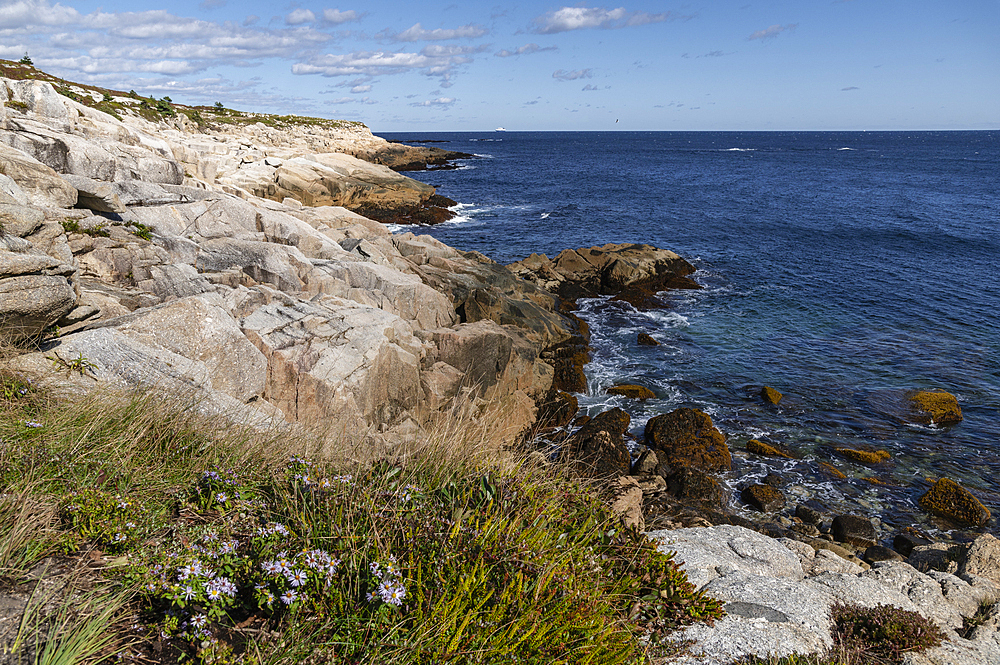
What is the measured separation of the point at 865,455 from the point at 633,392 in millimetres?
6851

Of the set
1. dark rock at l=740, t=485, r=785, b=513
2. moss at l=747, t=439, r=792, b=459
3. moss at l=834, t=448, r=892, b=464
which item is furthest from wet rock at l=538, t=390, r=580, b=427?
moss at l=834, t=448, r=892, b=464

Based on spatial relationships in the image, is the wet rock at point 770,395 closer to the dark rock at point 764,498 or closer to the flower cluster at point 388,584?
the dark rock at point 764,498

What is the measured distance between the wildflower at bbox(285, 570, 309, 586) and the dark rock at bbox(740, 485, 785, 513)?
518 inches

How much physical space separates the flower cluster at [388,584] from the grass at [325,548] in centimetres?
1

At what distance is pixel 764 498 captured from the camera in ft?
44.7

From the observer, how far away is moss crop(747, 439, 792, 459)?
15680 mm

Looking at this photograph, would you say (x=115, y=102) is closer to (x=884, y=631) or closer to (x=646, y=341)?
(x=646, y=341)

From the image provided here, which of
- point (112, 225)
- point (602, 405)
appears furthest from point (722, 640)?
point (112, 225)

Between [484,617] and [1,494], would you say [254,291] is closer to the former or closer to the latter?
[1,494]

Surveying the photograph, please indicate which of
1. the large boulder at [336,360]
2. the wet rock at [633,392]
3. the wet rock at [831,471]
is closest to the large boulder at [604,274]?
the wet rock at [633,392]

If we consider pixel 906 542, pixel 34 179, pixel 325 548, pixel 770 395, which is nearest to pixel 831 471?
pixel 906 542

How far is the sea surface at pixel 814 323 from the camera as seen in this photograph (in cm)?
1563

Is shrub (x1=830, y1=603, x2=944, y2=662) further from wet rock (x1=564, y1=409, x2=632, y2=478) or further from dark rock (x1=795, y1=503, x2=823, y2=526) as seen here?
dark rock (x1=795, y1=503, x2=823, y2=526)

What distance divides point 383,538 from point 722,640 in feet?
10.0
